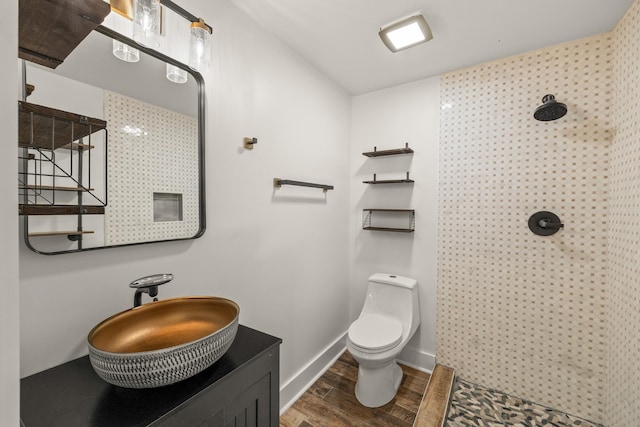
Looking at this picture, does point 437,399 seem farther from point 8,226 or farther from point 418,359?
point 8,226

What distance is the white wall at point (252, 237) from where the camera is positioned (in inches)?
36.4

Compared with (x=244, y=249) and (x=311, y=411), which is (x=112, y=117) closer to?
(x=244, y=249)

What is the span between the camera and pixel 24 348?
0.83m

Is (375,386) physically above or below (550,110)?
below

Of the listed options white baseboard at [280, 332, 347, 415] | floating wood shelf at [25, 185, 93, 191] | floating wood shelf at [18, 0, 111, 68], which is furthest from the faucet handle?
white baseboard at [280, 332, 347, 415]

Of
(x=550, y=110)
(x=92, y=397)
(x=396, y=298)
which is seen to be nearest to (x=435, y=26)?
(x=550, y=110)

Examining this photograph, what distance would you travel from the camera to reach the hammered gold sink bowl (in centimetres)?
71

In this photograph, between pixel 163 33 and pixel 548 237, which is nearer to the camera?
pixel 163 33

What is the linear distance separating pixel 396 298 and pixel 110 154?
80.9 inches

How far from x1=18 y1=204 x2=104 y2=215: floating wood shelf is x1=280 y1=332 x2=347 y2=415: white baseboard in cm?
153

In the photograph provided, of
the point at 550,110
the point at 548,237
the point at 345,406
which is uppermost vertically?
the point at 550,110

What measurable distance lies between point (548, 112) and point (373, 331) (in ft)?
5.81

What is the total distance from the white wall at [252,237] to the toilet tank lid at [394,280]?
0.35m

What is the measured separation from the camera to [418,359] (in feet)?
7.48
